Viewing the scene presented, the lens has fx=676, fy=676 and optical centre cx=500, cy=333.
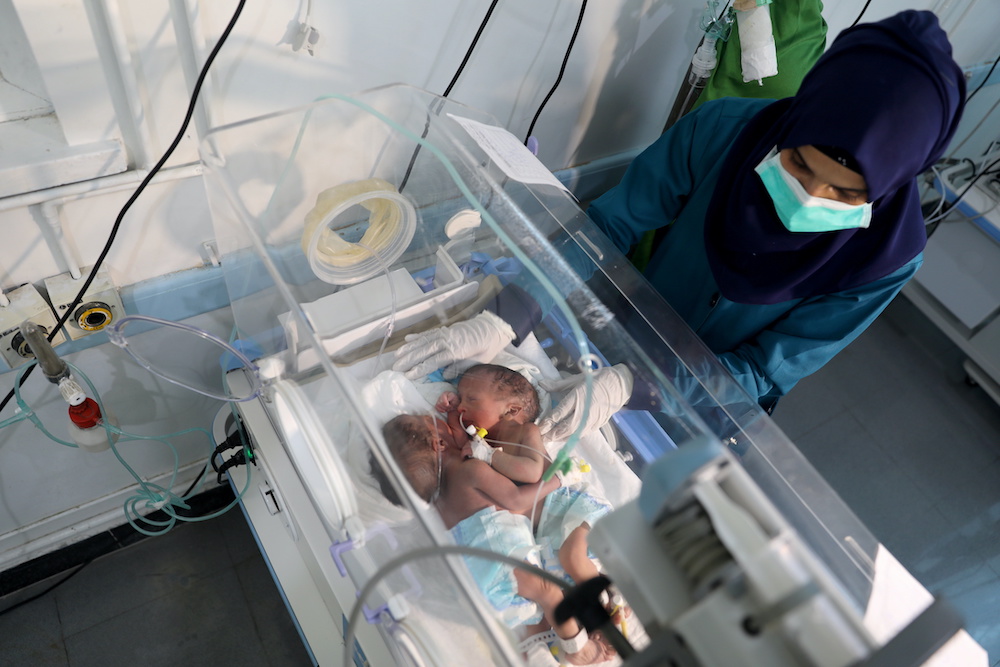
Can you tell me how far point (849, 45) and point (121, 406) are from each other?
71.1 inches

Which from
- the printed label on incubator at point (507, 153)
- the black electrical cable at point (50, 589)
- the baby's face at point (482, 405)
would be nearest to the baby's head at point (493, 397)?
the baby's face at point (482, 405)

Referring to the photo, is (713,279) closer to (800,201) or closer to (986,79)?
(800,201)

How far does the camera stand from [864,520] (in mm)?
2402

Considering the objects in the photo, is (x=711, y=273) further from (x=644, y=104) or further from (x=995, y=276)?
(x=995, y=276)

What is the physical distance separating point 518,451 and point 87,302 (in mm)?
938

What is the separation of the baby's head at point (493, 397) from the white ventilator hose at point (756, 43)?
983 millimetres

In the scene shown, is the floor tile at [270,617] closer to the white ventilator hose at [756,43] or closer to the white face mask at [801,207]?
the white face mask at [801,207]

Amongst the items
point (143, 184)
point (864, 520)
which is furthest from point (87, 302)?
point (864, 520)

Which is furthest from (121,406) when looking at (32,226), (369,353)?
(369,353)

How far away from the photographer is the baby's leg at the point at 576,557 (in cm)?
122

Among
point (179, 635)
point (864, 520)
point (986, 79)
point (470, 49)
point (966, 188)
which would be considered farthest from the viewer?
point (986, 79)

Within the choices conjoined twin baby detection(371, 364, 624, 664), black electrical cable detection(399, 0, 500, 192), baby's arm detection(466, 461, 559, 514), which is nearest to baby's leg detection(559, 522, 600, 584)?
conjoined twin baby detection(371, 364, 624, 664)

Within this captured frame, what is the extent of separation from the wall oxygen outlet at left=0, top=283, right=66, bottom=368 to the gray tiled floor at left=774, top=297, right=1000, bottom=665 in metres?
2.40

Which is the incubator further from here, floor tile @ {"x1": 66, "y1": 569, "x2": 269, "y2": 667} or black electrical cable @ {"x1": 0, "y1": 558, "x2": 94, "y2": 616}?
black electrical cable @ {"x1": 0, "y1": 558, "x2": 94, "y2": 616}
